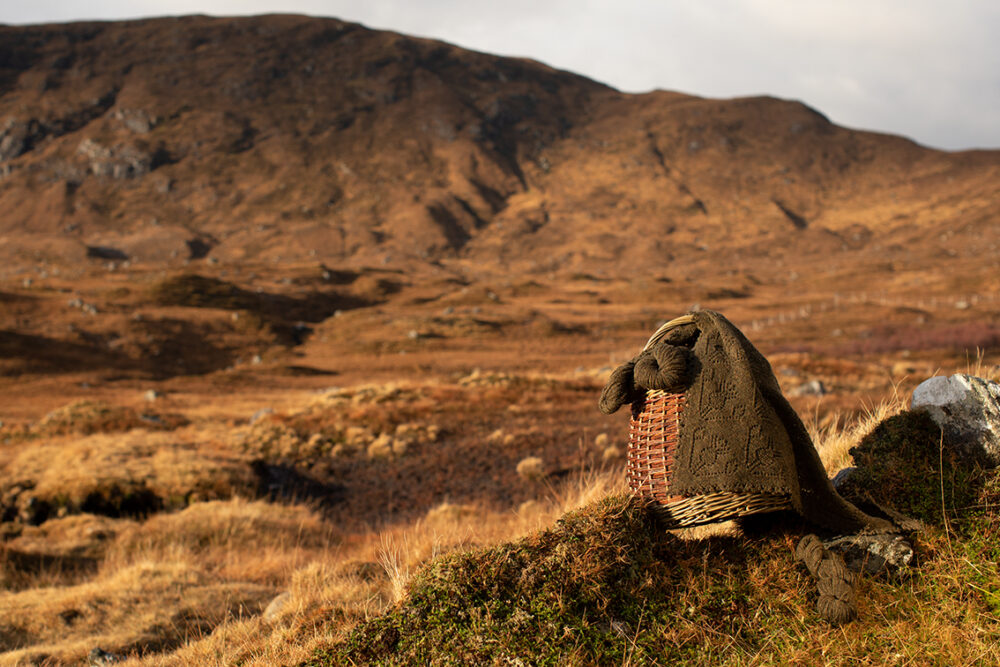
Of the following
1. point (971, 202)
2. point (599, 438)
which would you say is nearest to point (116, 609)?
point (599, 438)

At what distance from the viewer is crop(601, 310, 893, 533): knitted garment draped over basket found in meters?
3.29

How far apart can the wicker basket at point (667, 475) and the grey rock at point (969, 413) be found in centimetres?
157

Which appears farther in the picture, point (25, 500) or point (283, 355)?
point (283, 355)

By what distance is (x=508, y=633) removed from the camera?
3129 mm

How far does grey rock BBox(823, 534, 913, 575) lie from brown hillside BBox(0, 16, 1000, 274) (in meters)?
116

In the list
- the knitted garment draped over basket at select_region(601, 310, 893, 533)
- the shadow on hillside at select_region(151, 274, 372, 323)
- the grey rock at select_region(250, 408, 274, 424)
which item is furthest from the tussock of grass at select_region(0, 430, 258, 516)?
the shadow on hillside at select_region(151, 274, 372, 323)

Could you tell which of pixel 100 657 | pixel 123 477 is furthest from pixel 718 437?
pixel 123 477

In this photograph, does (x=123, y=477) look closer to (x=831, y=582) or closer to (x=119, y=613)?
(x=119, y=613)

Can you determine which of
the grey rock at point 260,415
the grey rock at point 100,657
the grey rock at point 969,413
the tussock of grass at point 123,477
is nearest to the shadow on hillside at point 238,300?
the grey rock at point 260,415

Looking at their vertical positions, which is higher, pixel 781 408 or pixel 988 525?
pixel 781 408

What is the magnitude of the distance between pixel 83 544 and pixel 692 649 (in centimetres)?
1042

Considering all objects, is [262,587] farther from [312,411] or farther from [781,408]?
[312,411]

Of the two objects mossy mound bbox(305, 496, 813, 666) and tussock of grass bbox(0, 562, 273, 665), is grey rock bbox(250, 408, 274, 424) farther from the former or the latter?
mossy mound bbox(305, 496, 813, 666)

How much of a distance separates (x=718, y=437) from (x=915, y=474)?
66.7 inches
